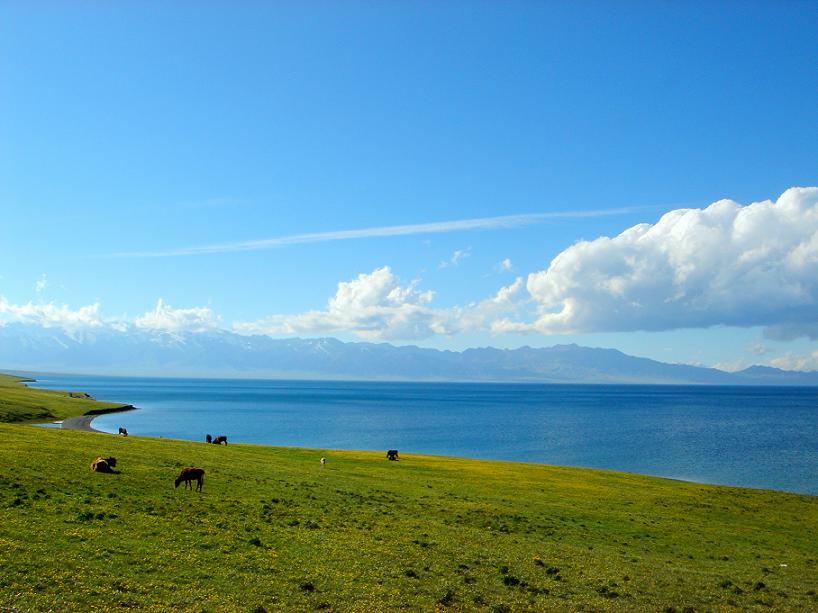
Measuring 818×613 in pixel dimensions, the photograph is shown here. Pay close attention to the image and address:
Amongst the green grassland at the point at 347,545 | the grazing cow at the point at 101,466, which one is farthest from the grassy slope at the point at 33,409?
the grazing cow at the point at 101,466

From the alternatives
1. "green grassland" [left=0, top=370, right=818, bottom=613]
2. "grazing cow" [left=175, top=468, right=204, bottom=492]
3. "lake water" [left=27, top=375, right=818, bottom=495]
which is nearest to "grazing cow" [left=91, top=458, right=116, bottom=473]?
"green grassland" [left=0, top=370, right=818, bottom=613]

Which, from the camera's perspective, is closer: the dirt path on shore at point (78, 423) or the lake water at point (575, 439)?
the lake water at point (575, 439)

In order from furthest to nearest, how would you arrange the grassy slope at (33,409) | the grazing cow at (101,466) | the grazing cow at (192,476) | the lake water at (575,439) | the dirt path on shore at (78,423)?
the grassy slope at (33,409)
the dirt path on shore at (78,423)
the lake water at (575,439)
the grazing cow at (101,466)
the grazing cow at (192,476)

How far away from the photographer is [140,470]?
3888cm

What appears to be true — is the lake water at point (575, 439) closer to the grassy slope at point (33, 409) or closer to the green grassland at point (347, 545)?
the grassy slope at point (33, 409)

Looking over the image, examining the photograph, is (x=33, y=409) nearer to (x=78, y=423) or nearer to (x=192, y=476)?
(x=78, y=423)

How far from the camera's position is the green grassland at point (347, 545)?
2061 cm

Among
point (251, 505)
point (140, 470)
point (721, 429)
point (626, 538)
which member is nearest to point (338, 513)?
point (251, 505)

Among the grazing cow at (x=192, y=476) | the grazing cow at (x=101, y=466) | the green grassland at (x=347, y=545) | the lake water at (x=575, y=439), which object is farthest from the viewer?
the lake water at (x=575, y=439)

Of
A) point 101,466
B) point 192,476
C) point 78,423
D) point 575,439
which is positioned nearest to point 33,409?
point 78,423

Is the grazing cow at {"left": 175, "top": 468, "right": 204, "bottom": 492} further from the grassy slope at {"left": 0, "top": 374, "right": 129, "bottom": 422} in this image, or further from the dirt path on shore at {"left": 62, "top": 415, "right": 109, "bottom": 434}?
the grassy slope at {"left": 0, "top": 374, "right": 129, "bottom": 422}

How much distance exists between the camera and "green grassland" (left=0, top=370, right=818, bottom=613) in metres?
20.6

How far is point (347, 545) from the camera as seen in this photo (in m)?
27.5

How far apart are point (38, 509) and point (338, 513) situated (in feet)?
49.8
